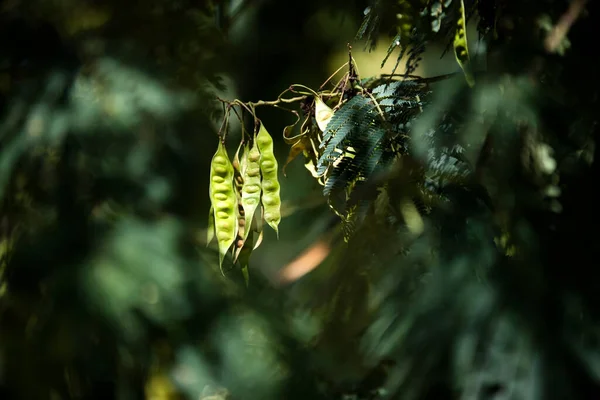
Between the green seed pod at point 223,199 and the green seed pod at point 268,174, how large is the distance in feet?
0.14

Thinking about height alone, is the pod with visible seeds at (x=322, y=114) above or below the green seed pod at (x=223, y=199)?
above

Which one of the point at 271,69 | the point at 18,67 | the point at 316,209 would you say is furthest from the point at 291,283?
the point at 18,67

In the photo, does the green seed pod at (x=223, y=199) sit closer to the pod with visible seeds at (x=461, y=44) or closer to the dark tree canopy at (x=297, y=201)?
the dark tree canopy at (x=297, y=201)

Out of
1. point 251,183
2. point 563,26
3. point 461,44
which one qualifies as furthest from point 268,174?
point 563,26

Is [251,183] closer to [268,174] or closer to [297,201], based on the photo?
[268,174]

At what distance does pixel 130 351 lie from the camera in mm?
1465

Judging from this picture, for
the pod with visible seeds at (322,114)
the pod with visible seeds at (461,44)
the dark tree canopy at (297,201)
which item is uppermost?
the pod with visible seeds at (461,44)

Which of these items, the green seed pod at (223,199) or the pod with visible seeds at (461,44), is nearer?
the pod with visible seeds at (461,44)

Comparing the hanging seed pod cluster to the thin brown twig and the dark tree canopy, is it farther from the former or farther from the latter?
the thin brown twig

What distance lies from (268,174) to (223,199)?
0.07 metres

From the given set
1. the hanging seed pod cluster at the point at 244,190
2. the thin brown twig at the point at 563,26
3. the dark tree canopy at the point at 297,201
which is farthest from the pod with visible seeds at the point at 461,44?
the hanging seed pod cluster at the point at 244,190

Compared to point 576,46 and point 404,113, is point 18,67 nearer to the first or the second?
point 404,113

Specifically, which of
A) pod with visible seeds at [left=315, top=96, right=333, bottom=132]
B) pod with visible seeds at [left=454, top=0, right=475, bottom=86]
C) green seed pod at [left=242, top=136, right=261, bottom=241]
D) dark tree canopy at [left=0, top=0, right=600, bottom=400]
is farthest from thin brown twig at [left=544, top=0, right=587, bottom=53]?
green seed pod at [left=242, top=136, right=261, bottom=241]

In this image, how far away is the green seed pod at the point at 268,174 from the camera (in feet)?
2.78
